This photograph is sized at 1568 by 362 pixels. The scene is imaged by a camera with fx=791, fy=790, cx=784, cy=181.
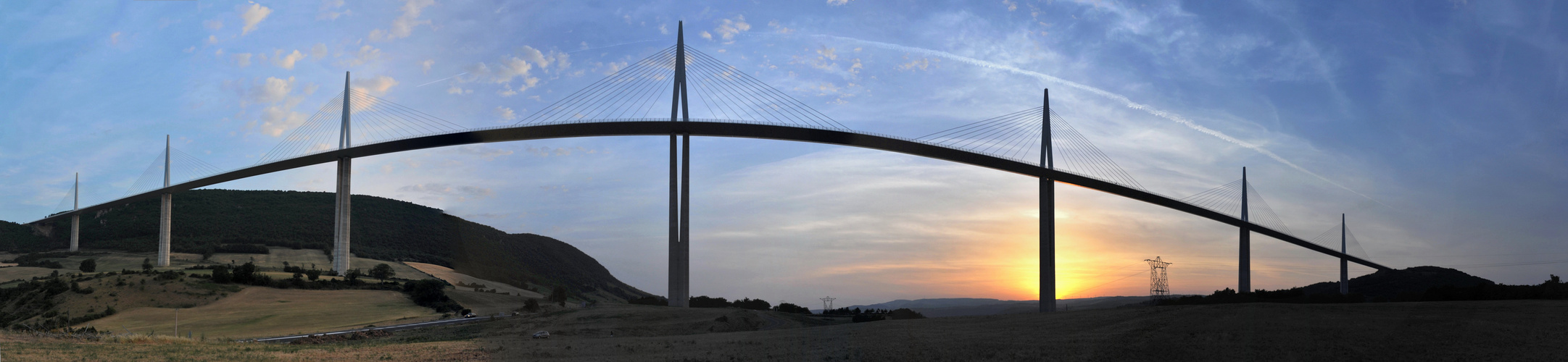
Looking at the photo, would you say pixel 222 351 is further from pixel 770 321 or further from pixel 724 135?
pixel 724 135

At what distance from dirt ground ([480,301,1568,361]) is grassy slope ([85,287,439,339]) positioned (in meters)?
17.5

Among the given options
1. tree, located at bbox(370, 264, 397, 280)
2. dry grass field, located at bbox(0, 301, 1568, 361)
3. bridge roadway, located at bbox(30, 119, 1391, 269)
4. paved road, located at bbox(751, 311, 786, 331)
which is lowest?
paved road, located at bbox(751, 311, 786, 331)

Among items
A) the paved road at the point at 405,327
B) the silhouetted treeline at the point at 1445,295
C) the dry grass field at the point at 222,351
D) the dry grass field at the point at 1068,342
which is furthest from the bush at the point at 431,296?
the silhouetted treeline at the point at 1445,295

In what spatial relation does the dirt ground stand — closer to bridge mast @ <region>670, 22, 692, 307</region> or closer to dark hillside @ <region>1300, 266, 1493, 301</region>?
bridge mast @ <region>670, 22, 692, 307</region>

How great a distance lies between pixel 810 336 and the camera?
84.9ft

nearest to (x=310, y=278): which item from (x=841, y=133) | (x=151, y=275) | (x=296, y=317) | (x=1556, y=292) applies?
(x=151, y=275)

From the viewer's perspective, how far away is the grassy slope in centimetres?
Answer: 4091

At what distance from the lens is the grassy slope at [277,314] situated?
40906 millimetres

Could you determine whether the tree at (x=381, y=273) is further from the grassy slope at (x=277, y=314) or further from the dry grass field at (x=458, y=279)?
the grassy slope at (x=277, y=314)

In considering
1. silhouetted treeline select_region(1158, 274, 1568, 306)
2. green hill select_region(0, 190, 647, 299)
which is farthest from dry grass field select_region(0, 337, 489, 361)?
green hill select_region(0, 190, 647, 299)

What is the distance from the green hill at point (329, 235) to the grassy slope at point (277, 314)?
124 ft

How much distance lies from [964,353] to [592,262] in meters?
Result: 115

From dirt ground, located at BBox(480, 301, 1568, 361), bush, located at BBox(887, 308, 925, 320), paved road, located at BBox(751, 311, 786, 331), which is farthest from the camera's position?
bush, located at BBox(887, 308, 925, 320)

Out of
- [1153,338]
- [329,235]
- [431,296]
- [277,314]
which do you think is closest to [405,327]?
[277,314]
